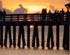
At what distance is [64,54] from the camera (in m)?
45.8

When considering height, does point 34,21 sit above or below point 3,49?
above

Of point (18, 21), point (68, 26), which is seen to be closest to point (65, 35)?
point (68, 26)

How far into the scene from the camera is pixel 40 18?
158 ft

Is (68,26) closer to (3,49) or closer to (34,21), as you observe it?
(34,21)

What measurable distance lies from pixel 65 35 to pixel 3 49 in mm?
6963

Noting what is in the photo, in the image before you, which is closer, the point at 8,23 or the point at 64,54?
the point at 64,54

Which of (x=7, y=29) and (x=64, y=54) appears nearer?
(x=64, y=54)

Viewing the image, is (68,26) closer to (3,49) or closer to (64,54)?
(64,54)

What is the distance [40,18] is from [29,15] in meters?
1.32

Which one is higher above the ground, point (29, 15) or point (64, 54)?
point (29, 15)

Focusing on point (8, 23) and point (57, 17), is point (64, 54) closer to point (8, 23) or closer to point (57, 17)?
point (57, 17)

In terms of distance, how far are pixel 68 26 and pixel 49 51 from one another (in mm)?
3246

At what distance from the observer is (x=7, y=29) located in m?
51.4

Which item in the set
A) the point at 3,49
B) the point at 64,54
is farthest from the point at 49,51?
the point at 3,49
